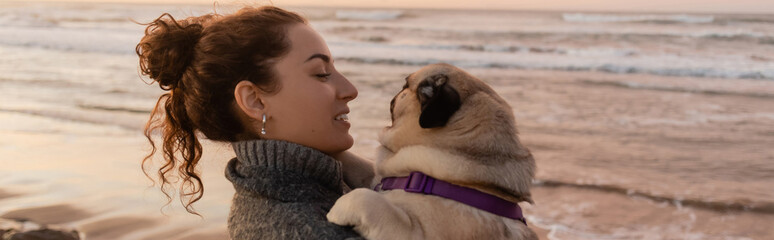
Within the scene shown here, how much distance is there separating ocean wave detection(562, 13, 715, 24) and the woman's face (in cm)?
→ 2287

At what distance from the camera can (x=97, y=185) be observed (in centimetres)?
542

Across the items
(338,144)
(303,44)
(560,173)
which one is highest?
(303,44)

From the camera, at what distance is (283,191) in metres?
2.56

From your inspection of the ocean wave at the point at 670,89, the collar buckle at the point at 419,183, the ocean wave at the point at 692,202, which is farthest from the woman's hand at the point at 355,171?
the ocean wave at the point at 670,89

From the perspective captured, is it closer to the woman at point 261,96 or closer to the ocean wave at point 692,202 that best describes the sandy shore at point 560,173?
the ocean wave at point 692,202

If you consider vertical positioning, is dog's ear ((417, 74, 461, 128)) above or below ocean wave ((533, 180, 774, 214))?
above

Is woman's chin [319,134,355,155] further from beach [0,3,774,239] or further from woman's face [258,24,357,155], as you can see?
beach [0,3,774,239]

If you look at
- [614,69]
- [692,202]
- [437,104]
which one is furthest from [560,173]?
[614,69]

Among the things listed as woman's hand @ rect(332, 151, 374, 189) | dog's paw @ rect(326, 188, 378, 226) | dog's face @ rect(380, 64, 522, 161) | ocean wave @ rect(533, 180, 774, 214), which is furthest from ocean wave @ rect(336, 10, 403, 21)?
dog's paw @ rect(326, 188, 378, 226)

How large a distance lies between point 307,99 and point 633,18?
2393 cm

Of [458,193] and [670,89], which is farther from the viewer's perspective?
[670,89]

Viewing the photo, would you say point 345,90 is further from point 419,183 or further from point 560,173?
point 560,173

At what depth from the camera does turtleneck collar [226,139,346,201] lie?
2.57 metres

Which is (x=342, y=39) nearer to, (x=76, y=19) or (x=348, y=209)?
(x=76, y=19)
